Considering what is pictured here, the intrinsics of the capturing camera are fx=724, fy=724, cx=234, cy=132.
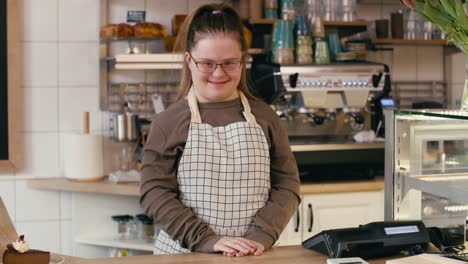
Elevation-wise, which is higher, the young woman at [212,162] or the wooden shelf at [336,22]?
the wooden shelf at [336,22]

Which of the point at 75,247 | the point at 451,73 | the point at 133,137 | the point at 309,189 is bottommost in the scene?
the point at 75,247

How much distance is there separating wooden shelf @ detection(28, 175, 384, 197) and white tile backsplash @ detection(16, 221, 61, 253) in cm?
21

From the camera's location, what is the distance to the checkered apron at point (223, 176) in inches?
70.4

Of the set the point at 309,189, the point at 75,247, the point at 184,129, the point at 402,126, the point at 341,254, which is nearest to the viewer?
the point at 341,254

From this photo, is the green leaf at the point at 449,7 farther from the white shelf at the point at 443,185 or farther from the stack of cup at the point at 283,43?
the stack of cup at the point at 283,43

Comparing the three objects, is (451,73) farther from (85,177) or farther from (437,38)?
(85,177)

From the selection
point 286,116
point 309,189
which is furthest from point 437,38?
point 309,189

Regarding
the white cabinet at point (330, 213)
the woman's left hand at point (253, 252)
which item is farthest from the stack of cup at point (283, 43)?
the woman's left hand at point (253, 252)

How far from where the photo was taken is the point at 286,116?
3.44 meters

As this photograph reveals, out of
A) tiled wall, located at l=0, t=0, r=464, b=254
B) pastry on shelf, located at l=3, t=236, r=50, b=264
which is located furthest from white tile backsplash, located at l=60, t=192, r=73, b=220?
pastry on shelf, located at l=3, t=236, r=50, b=264

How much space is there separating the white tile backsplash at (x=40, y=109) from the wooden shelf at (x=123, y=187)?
0.88ft

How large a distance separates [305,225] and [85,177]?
1.01 m

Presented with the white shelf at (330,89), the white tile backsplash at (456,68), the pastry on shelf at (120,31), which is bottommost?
the white shelf at (330,89)

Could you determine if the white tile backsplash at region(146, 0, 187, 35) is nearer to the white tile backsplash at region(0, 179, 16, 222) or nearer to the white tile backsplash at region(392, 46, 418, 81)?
the white tile backsplash at region(0, 179, 16, 222)
